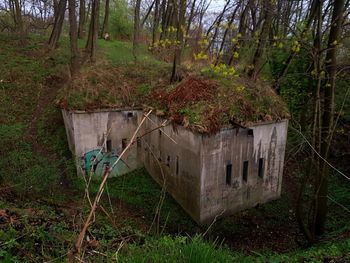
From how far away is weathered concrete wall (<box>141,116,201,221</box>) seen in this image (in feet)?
27.9

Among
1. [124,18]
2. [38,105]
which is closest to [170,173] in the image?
[38,105]

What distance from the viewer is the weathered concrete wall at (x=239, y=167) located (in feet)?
27.8

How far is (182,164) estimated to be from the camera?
9.17 meters

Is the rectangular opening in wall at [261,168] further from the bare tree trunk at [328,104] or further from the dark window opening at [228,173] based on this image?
the bare tree trunk at [328,104]

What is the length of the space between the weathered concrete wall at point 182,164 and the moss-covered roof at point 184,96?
46cm

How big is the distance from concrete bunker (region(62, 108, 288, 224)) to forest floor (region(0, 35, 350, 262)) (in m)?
0.47

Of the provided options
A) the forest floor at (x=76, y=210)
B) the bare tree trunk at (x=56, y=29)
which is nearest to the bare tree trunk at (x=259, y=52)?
the forest floor at (x=76, y=210)

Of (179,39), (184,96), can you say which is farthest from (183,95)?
(179,39)

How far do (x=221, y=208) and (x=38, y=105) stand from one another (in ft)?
31.0

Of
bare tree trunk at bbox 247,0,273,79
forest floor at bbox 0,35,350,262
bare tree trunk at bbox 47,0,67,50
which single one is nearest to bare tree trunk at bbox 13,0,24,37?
bare tree trunk at bbox 47,0,67,50

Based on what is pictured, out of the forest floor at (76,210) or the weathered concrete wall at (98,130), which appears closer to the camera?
the forest floor at (76,210)

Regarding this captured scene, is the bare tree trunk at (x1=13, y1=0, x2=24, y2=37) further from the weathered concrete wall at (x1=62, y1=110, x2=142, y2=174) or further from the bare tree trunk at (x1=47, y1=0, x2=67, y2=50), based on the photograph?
the weathered concrete wall at (x1=62, y1=110, x2=142, y2=174)

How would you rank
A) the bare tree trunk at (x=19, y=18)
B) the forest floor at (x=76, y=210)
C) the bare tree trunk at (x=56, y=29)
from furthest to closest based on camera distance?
the bare tree trunk at (x=19, y=18)
the bare tree trunk at (x=56, y=29)
the forest floor at (x=76, y=210)

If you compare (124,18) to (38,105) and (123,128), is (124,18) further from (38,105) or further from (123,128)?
(123,128)
